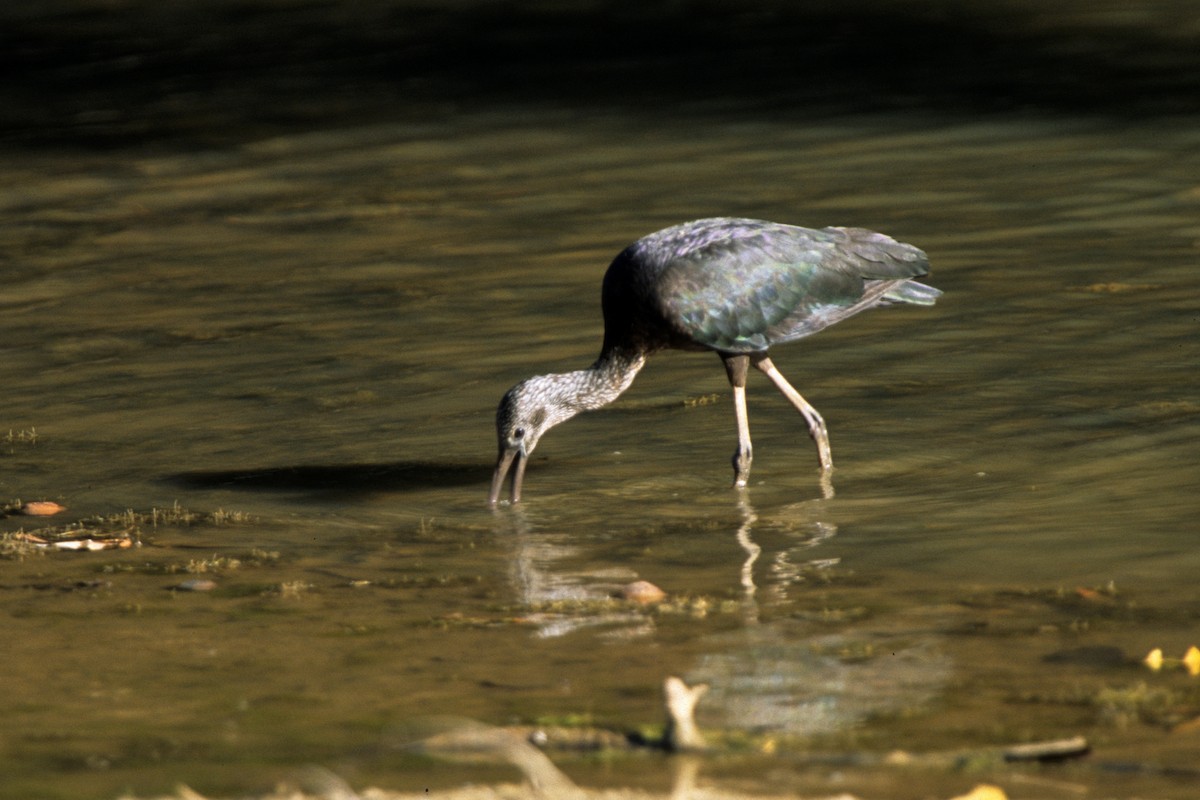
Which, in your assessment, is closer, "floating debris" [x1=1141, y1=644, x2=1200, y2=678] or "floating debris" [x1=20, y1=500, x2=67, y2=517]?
"floating debris" [x1=1141, y1=644, x2=1200, y2=678]

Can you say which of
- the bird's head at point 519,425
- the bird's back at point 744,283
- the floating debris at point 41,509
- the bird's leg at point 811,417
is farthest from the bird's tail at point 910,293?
the floating debris at point 41,509

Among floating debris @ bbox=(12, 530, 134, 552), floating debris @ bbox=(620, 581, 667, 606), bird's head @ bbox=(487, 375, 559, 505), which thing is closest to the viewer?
floating debris @ bbox=(620, 581, 667, 606)

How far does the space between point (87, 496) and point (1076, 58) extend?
11262 millimetres

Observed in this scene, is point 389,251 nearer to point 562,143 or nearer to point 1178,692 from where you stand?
point 562,143

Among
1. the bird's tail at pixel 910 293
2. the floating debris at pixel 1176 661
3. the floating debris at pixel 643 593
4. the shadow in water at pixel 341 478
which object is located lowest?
the shadow in water at pixel 341 478

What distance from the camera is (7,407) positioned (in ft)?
32.8

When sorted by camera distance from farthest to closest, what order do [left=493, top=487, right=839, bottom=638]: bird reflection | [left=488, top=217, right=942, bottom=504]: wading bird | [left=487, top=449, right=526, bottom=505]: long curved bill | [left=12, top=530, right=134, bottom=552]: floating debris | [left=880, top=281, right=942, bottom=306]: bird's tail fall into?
[left=880, top=281, right=942, bottom=306]: bird's tail
[left=488, top=217, right=942, bottom=504]: wading bird
[left=487, top=449, right=526, bottom=505]: long curved bill
[left=12, top=530, right=134, bottom=552]: floating debris
[left=493, top=487, right=839, bottom=638]: bird reflection

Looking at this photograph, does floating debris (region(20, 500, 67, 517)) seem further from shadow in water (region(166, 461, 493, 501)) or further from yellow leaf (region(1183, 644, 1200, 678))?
yellow leaf (region(1183, 644, 1200, 678))

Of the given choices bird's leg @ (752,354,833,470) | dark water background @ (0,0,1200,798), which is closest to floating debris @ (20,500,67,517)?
dark water background @ (0,0,1200,798)

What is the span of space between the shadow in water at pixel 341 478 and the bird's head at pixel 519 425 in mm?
161

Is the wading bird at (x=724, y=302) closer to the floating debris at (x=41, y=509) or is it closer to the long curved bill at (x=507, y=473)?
the long curved bill at (x=507, y=473)

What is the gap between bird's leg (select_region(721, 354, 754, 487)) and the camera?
8.35 m

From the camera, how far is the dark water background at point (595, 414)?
5246 mm

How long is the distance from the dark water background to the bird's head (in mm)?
159
